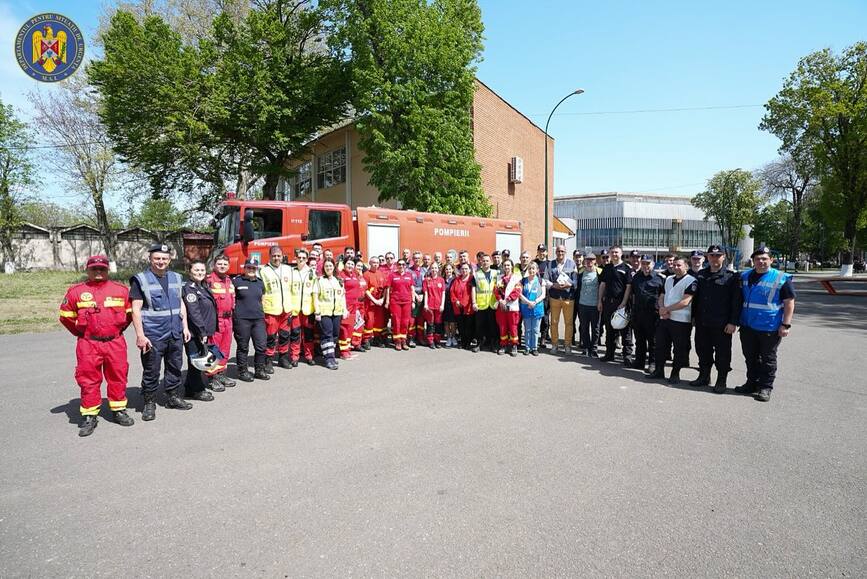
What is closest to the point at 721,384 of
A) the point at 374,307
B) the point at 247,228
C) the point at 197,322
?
the point at 374,307

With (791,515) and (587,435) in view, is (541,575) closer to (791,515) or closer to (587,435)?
(791,515)

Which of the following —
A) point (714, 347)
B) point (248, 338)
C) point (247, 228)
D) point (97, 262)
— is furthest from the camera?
point (247, 228)

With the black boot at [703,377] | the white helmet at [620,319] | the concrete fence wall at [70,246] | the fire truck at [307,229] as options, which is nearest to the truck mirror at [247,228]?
the fire truck at [307,229]

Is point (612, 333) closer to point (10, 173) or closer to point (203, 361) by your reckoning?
point (203, 361)

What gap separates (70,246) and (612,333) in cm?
4126

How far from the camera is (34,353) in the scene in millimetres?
8469

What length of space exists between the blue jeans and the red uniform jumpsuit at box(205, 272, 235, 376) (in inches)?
196

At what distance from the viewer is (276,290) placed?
708 centimetres

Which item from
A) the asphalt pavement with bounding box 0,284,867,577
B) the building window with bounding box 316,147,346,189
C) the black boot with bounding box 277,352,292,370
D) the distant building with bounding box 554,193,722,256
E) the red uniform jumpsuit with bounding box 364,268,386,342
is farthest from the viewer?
the distant building with bounding box 554,193,722,256

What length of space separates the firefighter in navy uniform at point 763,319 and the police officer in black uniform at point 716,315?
0.14m

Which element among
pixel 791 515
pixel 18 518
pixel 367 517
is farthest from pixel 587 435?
pixel 18 518

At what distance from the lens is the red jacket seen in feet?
15.4

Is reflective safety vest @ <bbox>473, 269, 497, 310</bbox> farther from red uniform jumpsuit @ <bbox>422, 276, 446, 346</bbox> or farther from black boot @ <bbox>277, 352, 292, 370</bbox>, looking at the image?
black boot @ <bbox>277, 352, 292, 370</bbox>

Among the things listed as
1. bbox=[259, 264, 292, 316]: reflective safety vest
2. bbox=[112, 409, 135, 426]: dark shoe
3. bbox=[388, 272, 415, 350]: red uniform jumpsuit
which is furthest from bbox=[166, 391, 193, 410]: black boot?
bbox=[388, 272, 415, 350]: red uniform jumpsuit
